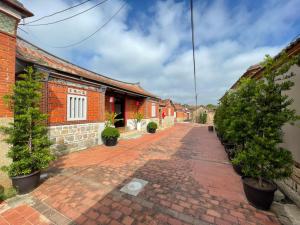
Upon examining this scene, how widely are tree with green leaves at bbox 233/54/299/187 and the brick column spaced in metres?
5.41

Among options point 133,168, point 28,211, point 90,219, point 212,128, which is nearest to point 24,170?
point 28,211

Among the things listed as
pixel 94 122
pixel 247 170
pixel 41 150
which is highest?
pixel 94 122

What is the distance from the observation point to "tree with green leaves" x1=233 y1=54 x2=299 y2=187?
2.81 m

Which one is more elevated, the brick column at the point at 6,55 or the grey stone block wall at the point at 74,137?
the brick column at the point at 6,55

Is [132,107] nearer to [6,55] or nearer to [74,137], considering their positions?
[74,137]

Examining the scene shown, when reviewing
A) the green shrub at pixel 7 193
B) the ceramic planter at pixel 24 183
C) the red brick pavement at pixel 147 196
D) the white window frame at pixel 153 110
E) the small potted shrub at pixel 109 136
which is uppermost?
the white window frame at pixel 153 110

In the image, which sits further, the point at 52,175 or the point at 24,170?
the point at 52,175

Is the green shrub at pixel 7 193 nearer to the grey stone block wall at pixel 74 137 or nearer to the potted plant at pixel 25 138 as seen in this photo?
the potted plant at pixel 25 138

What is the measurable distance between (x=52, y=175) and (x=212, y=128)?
49.7ft

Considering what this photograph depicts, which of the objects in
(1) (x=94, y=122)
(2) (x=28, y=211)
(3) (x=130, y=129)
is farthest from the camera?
(3) (x=130, y=129)

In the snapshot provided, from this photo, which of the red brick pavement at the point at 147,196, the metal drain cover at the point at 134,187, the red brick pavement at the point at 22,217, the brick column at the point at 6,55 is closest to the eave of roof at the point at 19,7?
the brick column at the point at 6,55

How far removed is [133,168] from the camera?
193 inches

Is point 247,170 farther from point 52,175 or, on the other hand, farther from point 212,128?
point 212,128

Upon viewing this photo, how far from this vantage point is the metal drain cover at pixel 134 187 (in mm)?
3447
